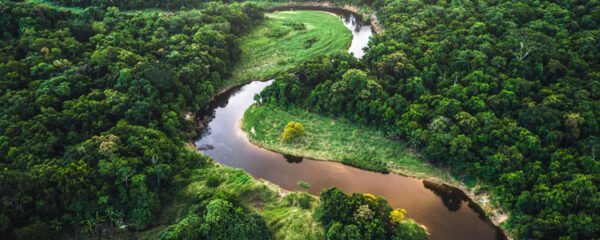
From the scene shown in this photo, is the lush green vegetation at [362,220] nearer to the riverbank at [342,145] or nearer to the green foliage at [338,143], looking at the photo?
the riverbank at [342,145]

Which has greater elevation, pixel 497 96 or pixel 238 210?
pixel 497 96

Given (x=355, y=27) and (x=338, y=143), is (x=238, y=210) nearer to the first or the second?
(x=338, y=143)

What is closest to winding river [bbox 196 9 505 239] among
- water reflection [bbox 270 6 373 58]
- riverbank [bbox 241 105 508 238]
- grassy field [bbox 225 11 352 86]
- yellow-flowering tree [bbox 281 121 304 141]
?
riverbank [bbox 241 105 508 238]

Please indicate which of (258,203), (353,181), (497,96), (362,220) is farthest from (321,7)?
(362,220)

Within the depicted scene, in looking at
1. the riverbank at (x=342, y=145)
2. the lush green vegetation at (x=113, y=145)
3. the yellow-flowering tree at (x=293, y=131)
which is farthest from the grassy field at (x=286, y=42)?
the yellow-flowering tree at (x=293, y=131)

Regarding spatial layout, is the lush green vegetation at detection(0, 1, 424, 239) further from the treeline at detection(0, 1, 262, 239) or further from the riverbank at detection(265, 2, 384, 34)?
the riverbank at detection(265, 2, 384, 34)
